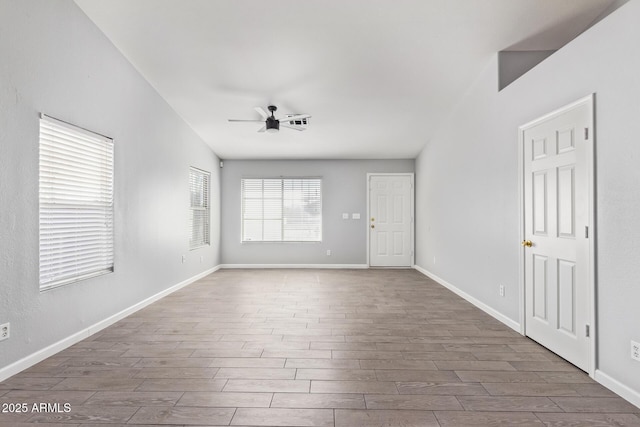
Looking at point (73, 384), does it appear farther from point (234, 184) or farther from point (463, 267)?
point (234, 184)

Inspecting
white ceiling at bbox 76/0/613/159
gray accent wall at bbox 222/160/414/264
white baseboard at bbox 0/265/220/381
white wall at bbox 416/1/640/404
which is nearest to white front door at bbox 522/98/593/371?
white wall at bbox 416/1/640/404

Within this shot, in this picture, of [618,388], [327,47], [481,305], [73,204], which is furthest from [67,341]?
[481,305]

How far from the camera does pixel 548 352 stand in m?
3.02

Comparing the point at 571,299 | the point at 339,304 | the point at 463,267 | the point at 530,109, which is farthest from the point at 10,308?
the point at 463,267

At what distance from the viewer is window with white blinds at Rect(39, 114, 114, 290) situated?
9.93ft

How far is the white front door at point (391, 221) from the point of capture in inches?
310

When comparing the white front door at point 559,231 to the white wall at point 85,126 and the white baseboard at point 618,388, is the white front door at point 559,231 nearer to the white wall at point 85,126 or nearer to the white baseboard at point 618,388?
the white baseboard at point 618,388

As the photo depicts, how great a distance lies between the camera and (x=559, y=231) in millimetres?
2945

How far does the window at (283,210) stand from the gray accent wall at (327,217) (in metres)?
0.13

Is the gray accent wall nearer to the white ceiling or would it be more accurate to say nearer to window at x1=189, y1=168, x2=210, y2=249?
window at x1=189, y1=168, x2=210, y2=249

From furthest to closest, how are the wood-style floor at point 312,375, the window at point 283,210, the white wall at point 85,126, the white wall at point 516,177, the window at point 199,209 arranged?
the window at point 283,210
the window at point 199,209
the white wall at point 85,126
the white wall at point 516,177
the wood-style floor at point 312,375

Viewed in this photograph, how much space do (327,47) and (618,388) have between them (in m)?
3.77

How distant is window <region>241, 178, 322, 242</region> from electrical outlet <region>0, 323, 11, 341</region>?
5434mm

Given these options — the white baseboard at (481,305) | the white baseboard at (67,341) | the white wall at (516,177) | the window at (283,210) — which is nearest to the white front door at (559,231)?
the white wall at (516,177)
